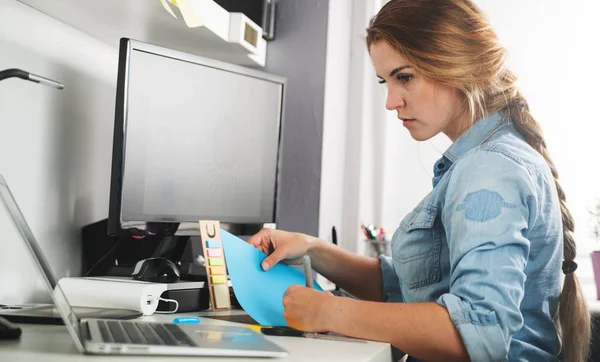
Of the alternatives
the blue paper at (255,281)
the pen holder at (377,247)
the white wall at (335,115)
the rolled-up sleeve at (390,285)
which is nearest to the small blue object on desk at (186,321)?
the blue paper at (255,281)

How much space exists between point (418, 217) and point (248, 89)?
66 centimetres

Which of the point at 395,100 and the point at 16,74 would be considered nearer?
the point at 16,74

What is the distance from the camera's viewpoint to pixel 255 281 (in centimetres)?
117

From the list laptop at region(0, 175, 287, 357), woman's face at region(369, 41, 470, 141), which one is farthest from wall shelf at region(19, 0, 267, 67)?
laptop at region(0, 175, 287, 357)

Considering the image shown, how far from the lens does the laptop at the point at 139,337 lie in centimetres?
75

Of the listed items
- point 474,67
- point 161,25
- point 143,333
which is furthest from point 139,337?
point 161,25

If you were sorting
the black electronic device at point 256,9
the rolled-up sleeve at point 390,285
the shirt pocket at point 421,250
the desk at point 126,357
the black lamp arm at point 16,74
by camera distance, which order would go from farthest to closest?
the black electronic device at point 256,9 → the rolled-up sleeve at point 390,285 → the shirt pocket at point 421,250 → the black lamp arm at point 16,74 → the desk at point 126,357

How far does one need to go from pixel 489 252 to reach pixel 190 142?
745mm

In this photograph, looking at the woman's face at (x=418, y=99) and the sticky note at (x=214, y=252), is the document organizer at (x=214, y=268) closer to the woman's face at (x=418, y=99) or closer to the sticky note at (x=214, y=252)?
the sticky note at (x=214, y=252)

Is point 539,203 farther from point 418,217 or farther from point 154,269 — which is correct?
point 154,269

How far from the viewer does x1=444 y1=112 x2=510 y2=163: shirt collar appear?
→ 3.69 ft

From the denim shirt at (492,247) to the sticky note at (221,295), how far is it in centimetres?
35

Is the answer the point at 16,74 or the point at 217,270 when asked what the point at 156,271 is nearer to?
the point at 217,270

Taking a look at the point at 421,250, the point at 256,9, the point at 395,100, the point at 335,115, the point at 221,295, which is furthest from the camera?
the point at 335,115
